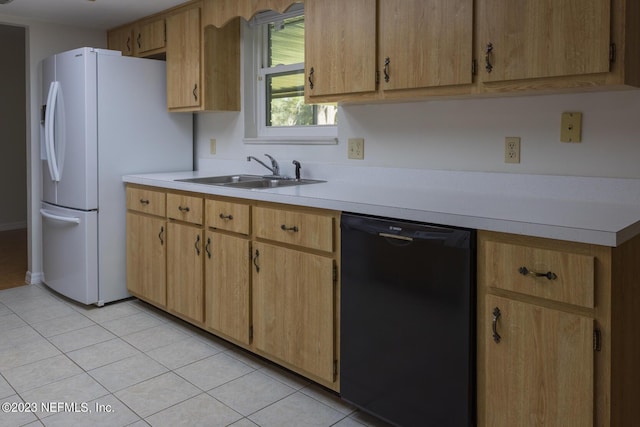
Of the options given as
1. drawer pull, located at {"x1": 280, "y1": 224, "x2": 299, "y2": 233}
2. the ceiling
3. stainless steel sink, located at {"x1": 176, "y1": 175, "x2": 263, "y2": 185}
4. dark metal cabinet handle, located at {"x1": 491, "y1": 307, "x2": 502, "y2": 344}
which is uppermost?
the ceiling

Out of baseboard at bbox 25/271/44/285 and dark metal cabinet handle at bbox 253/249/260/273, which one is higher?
dark metal cabinet handle at bbox 253/249/260/273

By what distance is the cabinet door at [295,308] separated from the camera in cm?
219

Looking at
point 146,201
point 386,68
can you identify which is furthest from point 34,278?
point 386,68

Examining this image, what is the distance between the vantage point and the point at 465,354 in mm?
1681

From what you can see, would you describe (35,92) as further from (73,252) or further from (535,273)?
(535,273)

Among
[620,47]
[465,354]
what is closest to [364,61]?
[620,47]

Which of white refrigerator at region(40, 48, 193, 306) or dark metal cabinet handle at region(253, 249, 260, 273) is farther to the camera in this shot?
white refrigerator at region(40, 48, 193, 306)

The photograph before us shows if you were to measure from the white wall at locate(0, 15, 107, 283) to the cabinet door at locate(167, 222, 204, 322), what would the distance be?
5.13 feet

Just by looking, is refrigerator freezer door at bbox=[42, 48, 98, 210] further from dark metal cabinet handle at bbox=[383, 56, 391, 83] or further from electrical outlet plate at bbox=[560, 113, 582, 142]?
electrical outlet plate at bbox=[560, 113, 582, 142]

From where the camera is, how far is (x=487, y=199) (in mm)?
2041

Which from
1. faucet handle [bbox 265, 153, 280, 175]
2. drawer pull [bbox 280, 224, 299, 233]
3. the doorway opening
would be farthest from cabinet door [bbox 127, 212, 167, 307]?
the doorway opening

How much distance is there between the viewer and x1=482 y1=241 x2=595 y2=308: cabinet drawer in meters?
1.43

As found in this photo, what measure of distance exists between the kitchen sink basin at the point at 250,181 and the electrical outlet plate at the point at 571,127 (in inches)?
52.4

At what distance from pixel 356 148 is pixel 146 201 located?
57.0 inches
